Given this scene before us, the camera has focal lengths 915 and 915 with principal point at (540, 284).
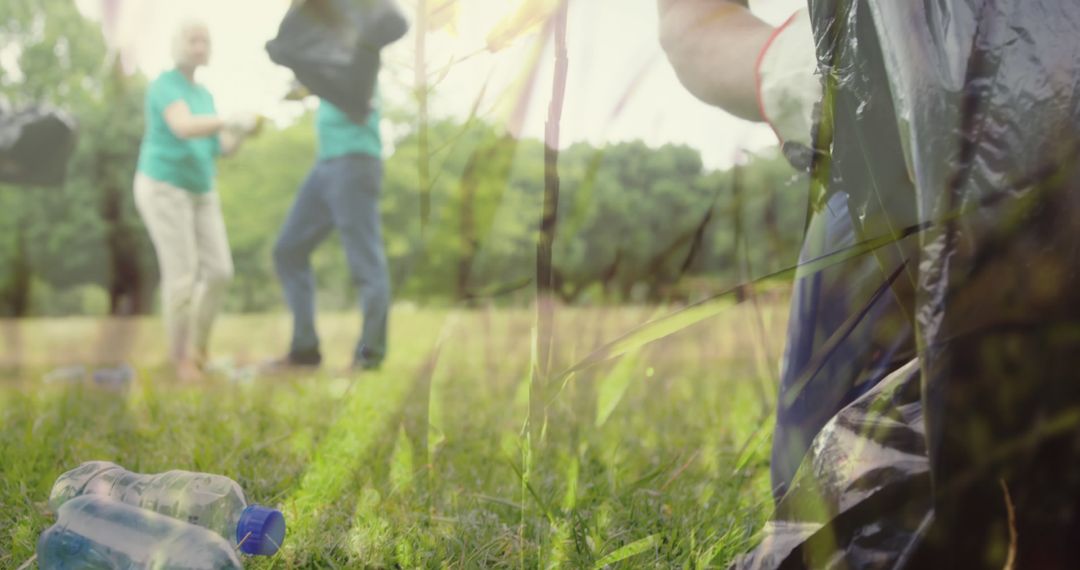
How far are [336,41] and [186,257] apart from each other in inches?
45.5

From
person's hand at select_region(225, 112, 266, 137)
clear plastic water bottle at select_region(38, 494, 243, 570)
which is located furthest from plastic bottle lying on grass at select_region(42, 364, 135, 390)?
clear plastic water bottle at select_region(38, 494, 243, 570)

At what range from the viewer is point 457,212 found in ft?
3.74

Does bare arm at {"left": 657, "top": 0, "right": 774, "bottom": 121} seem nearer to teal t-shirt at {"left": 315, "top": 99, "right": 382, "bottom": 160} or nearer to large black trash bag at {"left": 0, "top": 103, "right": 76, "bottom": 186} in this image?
large black trash bag at {"left": 0, "top": 103, "right": 76, "bottom": 186}

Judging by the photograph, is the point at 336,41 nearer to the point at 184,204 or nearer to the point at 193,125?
the point at 193,125

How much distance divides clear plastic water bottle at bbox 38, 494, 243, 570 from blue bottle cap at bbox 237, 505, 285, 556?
0.06 ft

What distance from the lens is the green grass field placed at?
103cm

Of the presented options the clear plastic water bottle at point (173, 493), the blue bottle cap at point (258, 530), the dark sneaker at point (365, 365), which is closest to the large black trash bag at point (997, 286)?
the blue bottle cap at point (258, 530)

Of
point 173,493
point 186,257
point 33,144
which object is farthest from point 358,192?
point 173,493

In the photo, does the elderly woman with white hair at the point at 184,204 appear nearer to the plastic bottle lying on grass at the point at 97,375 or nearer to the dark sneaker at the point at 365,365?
the plastic bottle lying on grass at the point at 97,375

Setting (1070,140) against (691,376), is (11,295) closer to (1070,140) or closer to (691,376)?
(691,376)

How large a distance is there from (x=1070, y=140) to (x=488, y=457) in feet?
3.68

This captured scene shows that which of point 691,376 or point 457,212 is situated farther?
point 691,376

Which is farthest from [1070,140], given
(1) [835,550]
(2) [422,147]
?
(2) [422,147]

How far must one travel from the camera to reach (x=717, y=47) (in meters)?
1.11
